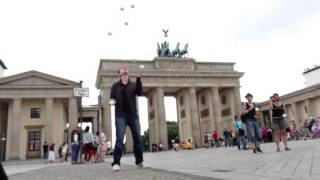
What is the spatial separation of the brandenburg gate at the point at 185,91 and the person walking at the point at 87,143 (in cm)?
3073

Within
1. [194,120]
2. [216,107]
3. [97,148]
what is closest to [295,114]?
[216,107]

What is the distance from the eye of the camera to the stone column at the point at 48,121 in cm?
4606

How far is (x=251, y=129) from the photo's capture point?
1425 centimetres

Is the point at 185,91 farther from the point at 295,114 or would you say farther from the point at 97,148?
the point at 97,148

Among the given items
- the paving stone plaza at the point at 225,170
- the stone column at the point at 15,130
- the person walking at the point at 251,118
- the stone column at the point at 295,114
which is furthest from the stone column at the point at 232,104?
the paving stone plaza at the point at 225,170

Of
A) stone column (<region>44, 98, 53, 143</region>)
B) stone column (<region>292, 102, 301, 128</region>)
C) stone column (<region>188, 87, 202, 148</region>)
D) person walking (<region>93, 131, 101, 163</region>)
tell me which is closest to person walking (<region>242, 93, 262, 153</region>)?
person walking (<region>93, 131, 101, 163</region>)

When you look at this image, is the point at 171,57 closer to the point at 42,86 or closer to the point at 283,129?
the point at 42,86

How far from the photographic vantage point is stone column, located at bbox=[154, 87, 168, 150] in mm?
54375

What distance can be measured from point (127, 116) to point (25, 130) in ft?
144

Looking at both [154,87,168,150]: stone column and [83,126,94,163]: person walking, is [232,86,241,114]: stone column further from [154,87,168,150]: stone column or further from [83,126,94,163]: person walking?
[83,126,94,163]: person walking

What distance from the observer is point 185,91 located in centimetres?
5966

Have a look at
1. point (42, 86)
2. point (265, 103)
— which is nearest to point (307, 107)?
point (265, 103)

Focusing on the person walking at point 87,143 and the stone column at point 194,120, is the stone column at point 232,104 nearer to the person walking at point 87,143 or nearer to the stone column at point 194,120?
the stone column at point 194,120

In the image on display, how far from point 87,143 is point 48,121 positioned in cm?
2848
